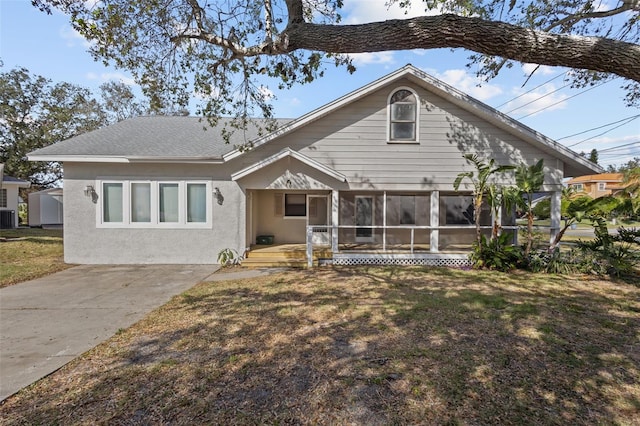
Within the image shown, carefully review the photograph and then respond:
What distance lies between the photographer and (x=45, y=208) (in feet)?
78.4

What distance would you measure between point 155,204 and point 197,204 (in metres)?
1.35

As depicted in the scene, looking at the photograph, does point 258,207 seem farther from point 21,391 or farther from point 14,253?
point 21,391

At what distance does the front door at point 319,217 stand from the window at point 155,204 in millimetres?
4376

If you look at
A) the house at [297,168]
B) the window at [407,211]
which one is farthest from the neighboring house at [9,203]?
the window at [407,211]

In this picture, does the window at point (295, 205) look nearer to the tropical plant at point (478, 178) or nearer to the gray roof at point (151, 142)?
the gray roof at point (151, 142)

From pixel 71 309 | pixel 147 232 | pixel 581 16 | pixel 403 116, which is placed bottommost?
pixel 71 309

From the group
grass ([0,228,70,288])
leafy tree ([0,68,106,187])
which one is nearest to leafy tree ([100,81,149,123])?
leafy tree ([0,68,106,187])

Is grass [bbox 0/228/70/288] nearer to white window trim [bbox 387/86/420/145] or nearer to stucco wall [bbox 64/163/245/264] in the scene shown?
stucco wall [bbox 64/163/245/264]

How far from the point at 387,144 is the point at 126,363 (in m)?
9.26

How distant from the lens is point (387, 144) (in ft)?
34.9

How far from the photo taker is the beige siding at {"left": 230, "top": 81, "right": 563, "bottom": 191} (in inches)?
415

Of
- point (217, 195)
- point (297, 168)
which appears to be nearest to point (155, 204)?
point (217, 195)

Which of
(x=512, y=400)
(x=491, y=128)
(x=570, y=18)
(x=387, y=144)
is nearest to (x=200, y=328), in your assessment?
(x=512, y=400)

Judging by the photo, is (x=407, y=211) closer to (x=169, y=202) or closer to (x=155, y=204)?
(x=169, y=202)
